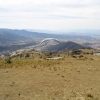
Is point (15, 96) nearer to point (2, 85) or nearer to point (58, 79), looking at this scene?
point (2, 85)

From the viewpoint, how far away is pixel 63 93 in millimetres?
16000

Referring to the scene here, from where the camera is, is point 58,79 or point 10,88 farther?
point 58,79

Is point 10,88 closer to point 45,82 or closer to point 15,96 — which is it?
point 15,96

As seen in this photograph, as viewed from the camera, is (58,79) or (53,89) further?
(58,79)

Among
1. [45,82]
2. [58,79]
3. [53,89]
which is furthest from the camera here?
[58,79]

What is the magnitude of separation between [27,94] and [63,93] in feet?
8.97

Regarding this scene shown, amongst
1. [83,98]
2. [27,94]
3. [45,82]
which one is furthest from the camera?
[45,82]

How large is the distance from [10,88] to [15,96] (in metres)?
2.24

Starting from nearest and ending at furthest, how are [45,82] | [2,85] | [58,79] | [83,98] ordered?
[83,98] → [2,85] → [45,82] → [58,79]

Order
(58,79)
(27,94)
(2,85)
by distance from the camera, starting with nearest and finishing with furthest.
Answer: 1. (27,94)
2. (2,85)
3. (58,79)

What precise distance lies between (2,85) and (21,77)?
3766mm

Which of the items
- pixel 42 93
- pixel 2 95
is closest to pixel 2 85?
pixel 2 95

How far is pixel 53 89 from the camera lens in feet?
56.7

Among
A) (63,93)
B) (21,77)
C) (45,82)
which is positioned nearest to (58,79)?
(45,82)
